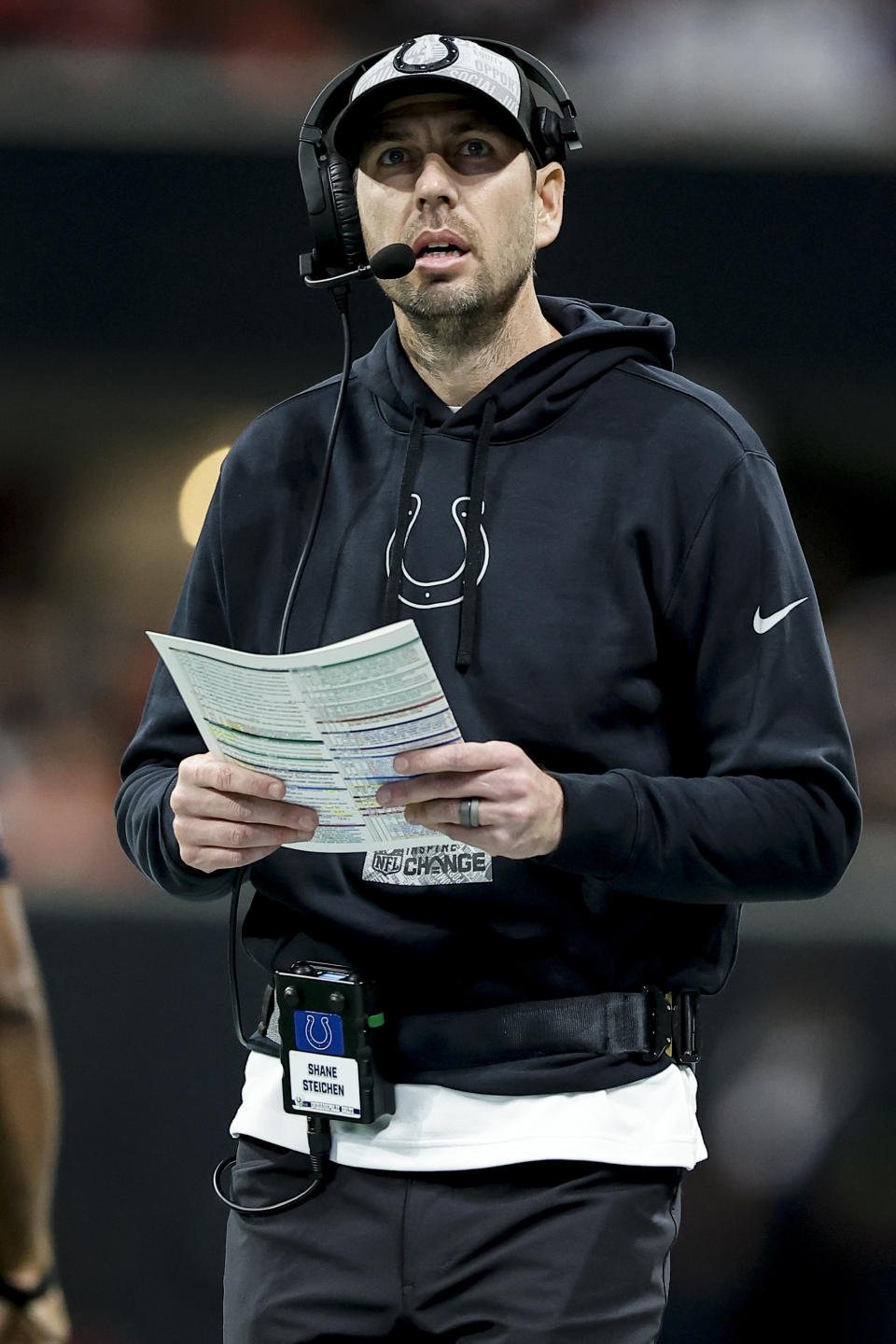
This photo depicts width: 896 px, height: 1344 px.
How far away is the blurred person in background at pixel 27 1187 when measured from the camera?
2.10 meters

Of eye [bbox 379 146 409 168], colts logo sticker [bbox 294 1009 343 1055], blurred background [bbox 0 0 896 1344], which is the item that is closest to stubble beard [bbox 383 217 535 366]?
eye [bbox 379 146 409 168]

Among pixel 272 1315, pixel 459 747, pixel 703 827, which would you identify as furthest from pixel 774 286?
pixel 272 1315

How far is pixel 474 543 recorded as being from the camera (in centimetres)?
109

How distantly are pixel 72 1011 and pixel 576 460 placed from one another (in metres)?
1.31

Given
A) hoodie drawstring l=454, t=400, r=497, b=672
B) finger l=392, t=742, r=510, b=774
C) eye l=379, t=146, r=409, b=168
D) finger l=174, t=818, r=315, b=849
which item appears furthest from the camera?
eye l=379, t=146, r=409, b=168

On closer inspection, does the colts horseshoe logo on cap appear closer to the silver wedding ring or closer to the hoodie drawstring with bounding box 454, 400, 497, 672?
the hoodie drawstring with bounding box 454, 400, 497, 672

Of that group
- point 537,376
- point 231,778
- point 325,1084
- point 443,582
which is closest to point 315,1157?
point 325,1084

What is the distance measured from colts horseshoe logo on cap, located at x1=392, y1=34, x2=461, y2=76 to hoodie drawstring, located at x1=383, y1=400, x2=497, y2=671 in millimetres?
253

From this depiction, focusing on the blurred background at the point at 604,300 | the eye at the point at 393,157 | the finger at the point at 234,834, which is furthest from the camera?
the blurred background at the point at 604,300

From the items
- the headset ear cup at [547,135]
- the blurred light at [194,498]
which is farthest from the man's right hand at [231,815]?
the blurred light at [194,498]

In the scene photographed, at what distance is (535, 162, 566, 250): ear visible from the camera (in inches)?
47.7

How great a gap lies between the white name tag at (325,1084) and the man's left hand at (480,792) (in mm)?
231

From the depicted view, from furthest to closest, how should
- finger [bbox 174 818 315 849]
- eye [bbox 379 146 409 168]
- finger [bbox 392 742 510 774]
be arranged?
1. eye [bbox 379 146 409 168]
2. finger [bbox 174 818 315 849]
3. finger [bbox 392 742 510 774]

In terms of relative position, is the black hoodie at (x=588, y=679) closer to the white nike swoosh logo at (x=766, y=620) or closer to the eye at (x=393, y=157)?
the white nike swoosh logo at (x=766, y=620)
